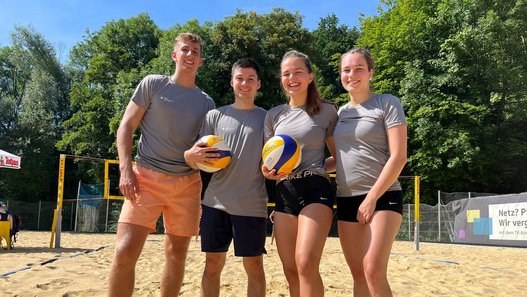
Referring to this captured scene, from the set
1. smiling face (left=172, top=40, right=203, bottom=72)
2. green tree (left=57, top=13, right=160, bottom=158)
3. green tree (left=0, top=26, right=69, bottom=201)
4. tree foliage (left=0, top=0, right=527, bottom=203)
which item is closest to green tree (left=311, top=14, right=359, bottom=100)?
tree foliage (left=0, top=0, right=527, bottom=203)

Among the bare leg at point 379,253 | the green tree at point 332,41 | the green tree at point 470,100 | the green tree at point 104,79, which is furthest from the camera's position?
the green tree at point 332,41

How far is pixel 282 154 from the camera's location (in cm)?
255

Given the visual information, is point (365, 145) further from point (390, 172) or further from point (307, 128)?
point (307, 128)

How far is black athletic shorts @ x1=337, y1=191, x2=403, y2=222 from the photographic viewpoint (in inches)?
98.0

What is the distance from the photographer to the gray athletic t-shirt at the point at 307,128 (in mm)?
2715

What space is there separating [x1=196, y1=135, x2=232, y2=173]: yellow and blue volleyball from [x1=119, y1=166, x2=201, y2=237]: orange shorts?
0.89ft

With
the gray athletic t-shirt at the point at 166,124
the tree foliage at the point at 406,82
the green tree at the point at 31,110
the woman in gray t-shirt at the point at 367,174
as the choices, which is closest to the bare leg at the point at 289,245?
the woman in gray t-shirt at the point at 367,174

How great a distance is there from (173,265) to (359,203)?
1292mm

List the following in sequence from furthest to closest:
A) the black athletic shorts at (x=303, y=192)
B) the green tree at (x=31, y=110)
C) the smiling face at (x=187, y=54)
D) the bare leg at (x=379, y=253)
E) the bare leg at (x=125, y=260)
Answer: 1. the green tree at (x=31, y=110)
2. the smiling face at (x=187, y=54)
3. the bare leg at (x=125, y=260)
4. the black athletic shorts at (x=303, y=192)
5. the bare leg at (x=379, y=253)

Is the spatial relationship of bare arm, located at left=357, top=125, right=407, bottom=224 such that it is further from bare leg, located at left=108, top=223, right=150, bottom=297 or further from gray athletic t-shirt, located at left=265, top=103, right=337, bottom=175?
bare leg, located at left=108, top=223, right=150, bottom=297

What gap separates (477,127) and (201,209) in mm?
18832

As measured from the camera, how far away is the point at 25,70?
97.6ft

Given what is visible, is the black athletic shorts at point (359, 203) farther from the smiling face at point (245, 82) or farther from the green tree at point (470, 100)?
the green tree at point (470, 100)

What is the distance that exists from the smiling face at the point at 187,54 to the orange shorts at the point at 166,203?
736 mm
